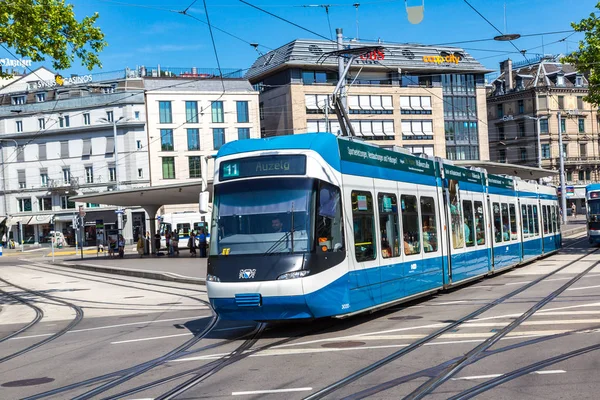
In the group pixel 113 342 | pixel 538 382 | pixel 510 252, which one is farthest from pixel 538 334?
pixel 510 252

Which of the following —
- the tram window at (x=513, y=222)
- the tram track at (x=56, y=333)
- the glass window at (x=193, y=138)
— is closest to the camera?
the tram track at (x=56, y=333)

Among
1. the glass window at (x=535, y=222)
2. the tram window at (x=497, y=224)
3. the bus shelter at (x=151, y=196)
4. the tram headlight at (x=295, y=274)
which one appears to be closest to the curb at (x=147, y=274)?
the bus shelter at (x=151, y=196)

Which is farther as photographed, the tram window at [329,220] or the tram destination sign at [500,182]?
the tram destination sign at [500,182]

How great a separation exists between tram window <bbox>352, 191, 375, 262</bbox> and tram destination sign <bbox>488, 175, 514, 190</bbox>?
31.4ft

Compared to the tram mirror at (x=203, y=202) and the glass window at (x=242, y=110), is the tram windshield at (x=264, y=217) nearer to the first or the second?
the tram mirror at (x=203, y=202)

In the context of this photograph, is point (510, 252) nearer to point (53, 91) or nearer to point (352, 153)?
point (352, 153)

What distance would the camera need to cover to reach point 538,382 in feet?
26.1

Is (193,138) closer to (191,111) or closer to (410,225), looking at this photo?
(191,111)

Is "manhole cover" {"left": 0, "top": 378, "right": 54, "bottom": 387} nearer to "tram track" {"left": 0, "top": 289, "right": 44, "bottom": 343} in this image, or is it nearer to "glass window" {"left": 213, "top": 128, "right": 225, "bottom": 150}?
"tram track" {"left": 0, "top": 289, "right": 44, "bottom": 343}

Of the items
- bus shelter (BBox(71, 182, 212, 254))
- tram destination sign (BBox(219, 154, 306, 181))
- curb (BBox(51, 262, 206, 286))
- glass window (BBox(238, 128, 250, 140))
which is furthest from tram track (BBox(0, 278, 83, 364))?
glass window (BBox(238, 128, 250, 140))

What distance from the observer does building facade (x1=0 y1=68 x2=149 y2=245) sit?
7325 cm

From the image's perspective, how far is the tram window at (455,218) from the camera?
18094 millimetres

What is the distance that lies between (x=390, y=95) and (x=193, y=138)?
2039 centimetres

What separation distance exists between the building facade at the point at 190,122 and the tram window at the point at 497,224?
5223cm
